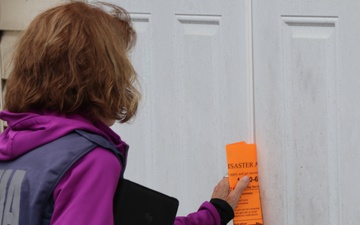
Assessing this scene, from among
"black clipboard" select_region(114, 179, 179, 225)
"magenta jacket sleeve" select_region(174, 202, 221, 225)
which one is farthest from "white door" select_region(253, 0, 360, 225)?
"black clipboard" select_region(114, 179, 179, 225)

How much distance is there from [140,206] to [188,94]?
3.63 ft

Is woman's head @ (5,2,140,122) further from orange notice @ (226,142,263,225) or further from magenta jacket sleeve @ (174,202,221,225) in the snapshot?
orange notice @ (226,142,263,225)

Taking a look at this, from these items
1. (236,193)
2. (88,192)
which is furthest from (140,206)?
(236,193)

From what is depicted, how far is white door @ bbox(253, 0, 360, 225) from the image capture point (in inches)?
121

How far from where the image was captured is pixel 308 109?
3186 millimetres

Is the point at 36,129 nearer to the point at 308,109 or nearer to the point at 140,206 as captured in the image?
the point at 140,206

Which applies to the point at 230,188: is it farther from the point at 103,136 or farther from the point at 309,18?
the point at 103,136

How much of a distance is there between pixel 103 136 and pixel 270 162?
95 centimetres

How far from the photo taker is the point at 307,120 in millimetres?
3193

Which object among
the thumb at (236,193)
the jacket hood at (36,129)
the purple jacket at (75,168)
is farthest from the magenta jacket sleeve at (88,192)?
the thumb at (236,193)

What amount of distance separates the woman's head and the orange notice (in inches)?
32.1

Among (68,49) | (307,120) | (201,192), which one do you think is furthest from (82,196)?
(201,192)

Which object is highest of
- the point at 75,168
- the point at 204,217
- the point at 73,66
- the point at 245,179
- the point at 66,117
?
the point at 73,66

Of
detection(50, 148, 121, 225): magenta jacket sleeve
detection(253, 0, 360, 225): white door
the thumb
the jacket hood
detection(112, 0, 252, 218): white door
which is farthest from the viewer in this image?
detection(112, 0, 252, 218): white door
